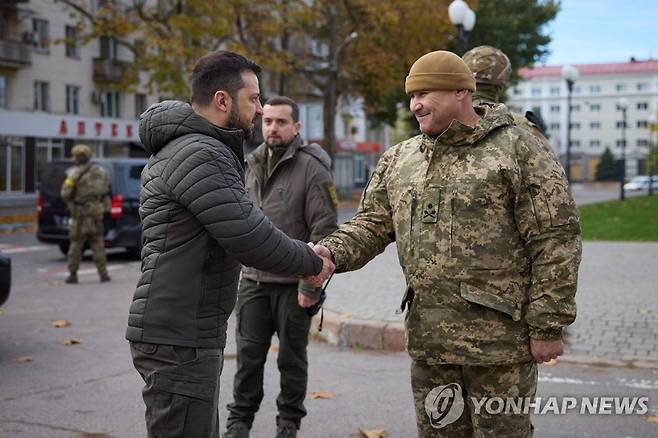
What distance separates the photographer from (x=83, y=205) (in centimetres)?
1232

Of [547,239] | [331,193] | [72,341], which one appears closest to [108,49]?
[72,341]

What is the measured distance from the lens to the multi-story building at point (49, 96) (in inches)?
1490

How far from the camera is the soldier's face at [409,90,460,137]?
3402 mm

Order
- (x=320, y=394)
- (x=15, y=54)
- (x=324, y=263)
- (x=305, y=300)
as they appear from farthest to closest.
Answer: (x=15, y=54)
(x=320, y=394)
(x=305, y=300)
(x=324, y=263)

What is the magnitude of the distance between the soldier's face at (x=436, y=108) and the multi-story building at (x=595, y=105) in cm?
12569

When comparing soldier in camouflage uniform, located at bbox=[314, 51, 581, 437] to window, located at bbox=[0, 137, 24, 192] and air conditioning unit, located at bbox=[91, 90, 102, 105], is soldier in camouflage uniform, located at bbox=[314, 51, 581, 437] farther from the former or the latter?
air conditioning unit, located at bbox=[91, 90, 102, 105]

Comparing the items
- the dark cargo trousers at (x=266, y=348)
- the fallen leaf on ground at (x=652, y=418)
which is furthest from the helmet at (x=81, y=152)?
the fallen leaf on ground at (x=652, y=418)

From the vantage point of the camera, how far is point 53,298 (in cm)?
1098

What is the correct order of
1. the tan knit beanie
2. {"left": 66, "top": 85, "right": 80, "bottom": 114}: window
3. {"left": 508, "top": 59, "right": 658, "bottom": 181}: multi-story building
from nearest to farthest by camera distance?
the tan knit beanie
{"left": 66, "top": 85, "right": 80, "bottom": 114}: window
{"left": 508, "top": 59, "right": 658, "bottom": 181}: multi-story building

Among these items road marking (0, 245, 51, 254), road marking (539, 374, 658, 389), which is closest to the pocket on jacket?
road marking (539, 374, 658, 389)

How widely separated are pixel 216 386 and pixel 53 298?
826cm

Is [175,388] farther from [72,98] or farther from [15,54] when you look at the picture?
[72,98]

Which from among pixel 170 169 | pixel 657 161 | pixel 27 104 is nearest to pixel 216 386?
pixel 170 169

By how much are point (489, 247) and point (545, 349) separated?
0.45 m
